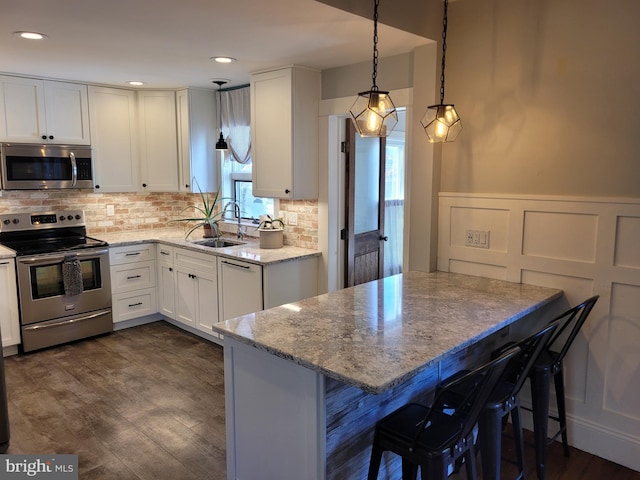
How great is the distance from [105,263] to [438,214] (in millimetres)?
3004

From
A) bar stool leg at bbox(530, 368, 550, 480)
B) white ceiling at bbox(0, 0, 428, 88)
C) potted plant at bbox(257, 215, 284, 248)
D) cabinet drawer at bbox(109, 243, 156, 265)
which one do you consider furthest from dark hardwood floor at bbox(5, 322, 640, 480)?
white ceiling at bbox(0, 0, 428, 88)

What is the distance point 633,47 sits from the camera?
2316mm

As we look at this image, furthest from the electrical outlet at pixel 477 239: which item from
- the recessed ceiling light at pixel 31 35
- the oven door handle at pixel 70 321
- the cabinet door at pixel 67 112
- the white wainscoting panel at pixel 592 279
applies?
the cabinet door at pixel 67 112

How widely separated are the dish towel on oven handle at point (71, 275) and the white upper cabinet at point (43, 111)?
112 centimetres

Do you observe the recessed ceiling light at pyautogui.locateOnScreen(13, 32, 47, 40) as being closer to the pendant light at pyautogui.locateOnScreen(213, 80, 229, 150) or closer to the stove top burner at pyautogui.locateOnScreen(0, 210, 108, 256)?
the pendant light at pyautogui.locateOnScreen(213, 80, 229, 150)

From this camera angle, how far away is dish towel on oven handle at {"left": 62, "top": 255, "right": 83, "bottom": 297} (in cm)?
405

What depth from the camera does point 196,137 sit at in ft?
15.7

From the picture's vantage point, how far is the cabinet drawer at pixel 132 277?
4.45 meters

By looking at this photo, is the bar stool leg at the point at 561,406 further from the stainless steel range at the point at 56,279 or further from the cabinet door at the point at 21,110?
the cabinet door at the point at 21,110

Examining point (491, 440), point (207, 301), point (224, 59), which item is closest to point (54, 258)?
point (207, 301)

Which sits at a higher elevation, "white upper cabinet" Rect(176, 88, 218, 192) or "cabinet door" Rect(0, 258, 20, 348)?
"white upper cabinet" Rect(176, 88, 218, 192)

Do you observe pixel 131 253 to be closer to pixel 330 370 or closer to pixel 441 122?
pixel 441 122

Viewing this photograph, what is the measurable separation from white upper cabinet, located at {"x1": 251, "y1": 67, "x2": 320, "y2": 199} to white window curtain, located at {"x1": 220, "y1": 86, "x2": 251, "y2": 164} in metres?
0.60

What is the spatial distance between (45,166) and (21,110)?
1.63ft
